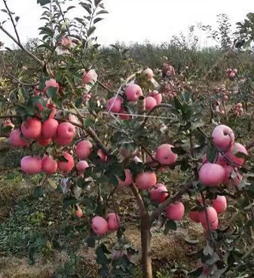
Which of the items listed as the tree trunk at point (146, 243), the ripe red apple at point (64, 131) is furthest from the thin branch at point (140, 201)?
the ripe red apple at point (64, 131)

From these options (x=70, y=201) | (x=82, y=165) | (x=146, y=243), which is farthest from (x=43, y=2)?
(x=146, y=243)

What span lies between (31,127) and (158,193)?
0.50 metres

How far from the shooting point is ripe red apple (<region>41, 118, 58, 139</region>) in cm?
143

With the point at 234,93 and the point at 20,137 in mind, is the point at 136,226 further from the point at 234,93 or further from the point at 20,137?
the point at 234,93

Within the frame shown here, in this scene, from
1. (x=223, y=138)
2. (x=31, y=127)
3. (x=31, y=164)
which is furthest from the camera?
(x=31, y=164)

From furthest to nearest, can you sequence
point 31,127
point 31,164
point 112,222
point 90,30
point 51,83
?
1. point 90,30
2. point 112,222
3. point 31,164
4. point 51,83
5. point 31,127

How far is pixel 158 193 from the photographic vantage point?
5.48 ft

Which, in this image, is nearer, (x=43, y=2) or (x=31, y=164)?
(x=31, y=164)

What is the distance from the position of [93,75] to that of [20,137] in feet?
1.18

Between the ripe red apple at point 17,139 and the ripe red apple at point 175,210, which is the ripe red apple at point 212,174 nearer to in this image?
the ripe red apple at point 175,210

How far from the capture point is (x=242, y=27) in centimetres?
182

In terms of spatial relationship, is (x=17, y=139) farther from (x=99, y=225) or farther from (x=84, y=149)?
(x=99, y=225)

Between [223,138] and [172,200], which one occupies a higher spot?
[223,138]

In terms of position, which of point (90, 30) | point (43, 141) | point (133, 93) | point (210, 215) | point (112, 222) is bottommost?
point (112, 222)
